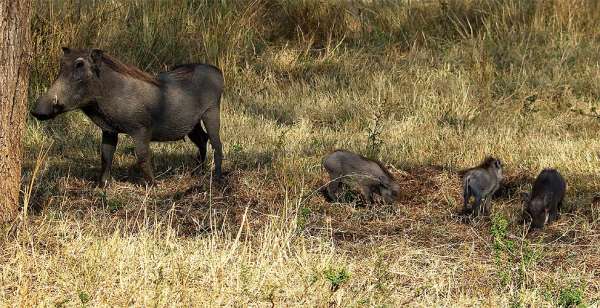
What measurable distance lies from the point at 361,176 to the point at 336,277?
2134mm

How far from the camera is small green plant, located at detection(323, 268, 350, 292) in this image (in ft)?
14.3

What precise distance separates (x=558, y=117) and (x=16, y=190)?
536 centimetres

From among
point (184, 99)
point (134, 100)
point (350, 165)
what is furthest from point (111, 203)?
point (350, 165)

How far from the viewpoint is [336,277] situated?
4371 mm

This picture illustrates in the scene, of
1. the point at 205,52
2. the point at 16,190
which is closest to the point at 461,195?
the point at 16,190

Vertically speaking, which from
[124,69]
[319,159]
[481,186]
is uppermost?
[124,69]

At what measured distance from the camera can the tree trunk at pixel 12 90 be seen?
488 cm

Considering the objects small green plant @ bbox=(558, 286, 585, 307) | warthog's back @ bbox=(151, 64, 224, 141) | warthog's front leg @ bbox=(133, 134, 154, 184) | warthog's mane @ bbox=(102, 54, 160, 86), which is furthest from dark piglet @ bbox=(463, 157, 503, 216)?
warthog's mane @ bbox=(102, 54, 160, 86)

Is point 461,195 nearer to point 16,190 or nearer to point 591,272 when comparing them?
point 591,272

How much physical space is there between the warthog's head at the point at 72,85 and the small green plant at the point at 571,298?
3.22m

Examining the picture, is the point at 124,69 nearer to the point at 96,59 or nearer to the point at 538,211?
the point at 96,59

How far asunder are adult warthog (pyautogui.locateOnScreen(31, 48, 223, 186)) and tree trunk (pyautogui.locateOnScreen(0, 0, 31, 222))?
1.21m

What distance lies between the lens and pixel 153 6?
1050 centimetres

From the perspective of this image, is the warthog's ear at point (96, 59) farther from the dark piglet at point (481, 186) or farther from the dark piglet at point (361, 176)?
the dark piglet at point (481, 186)
